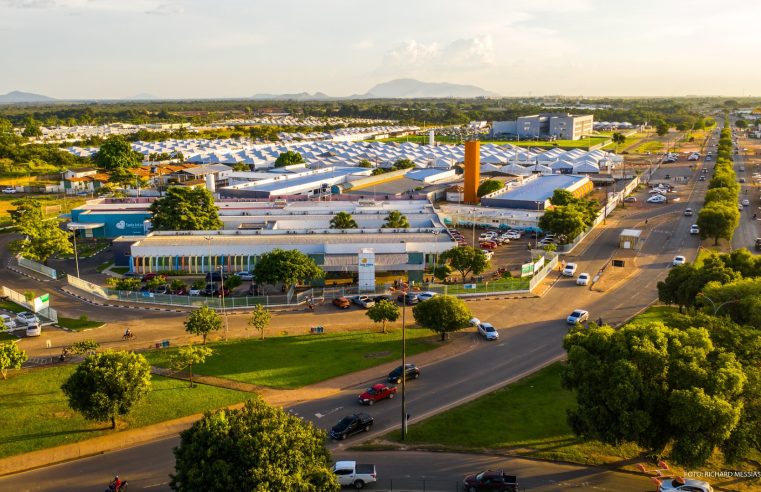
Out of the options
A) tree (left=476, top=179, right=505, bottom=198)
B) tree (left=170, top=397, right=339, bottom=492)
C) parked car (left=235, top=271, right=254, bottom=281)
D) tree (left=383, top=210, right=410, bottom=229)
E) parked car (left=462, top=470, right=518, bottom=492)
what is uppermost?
tree (left=476, top=179, right=505, bottom=198)

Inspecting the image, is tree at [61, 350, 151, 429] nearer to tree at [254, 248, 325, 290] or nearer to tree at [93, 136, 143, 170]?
tree at [254, 248, 325, 290]

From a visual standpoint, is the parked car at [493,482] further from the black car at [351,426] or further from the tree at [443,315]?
the tree at [443,315]

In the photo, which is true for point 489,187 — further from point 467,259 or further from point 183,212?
point 183,212

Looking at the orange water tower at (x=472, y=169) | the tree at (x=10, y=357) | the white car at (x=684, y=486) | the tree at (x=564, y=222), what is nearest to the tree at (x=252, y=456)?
the white car at (x=684, y=486)

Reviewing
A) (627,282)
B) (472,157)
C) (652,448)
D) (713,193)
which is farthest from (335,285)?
(713,193)

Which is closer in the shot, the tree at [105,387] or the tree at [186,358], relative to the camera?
the tree at [105,387]

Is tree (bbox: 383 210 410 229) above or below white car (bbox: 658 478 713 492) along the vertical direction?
above

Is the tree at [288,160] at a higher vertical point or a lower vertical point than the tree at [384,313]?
higher

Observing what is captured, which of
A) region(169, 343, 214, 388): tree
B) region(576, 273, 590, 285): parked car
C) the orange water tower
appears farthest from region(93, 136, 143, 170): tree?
region(576, 273, 590, 285): parked car

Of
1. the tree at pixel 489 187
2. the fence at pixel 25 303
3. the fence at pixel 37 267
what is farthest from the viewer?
the tree at pixel 489 187
